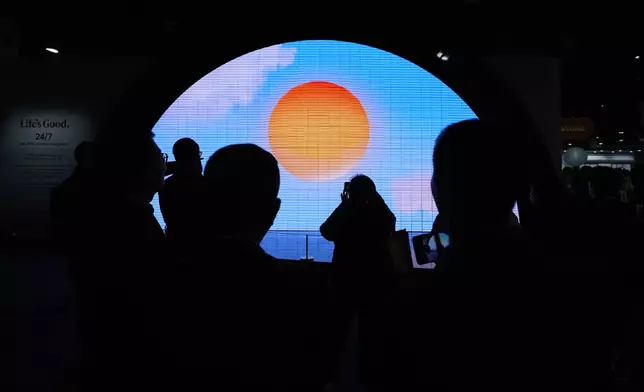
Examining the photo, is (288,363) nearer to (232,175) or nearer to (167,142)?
(232,175)

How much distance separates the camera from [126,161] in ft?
5.07

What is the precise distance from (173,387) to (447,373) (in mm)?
509

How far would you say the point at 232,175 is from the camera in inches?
44.0

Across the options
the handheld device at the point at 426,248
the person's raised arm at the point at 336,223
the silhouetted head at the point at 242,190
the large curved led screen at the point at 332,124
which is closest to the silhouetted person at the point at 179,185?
the person's raised arm at the point at 336,223

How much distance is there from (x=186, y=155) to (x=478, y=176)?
2.06 meters

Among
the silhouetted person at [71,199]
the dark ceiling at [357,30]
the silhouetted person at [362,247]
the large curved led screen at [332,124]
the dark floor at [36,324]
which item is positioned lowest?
the dark floor at [36,324]

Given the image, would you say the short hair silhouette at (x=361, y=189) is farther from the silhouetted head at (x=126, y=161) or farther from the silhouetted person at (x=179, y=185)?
the silhouetted head at (x=126, y=161)

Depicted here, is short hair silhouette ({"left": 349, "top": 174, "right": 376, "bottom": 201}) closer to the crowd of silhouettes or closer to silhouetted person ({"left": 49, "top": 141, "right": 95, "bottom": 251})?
silhouetted person ({"left": 49, "top": 141, "right": 95, "bottom": 251})

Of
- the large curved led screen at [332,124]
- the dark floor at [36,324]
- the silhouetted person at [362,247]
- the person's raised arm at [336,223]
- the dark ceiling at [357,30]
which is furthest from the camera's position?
the large curved led screen at [332,124]

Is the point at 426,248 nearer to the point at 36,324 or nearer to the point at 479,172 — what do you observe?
the point at 479,172

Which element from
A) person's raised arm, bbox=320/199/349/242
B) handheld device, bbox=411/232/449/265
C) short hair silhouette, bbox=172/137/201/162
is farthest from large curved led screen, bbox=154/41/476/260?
handheld device, bbox=411/232/449/265

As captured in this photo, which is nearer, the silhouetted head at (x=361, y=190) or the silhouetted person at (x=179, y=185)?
the silhouetted person at (x=179, y=185)

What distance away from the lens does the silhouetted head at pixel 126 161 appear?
1.52 m

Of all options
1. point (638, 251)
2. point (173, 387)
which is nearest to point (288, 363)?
point (173, 387)
